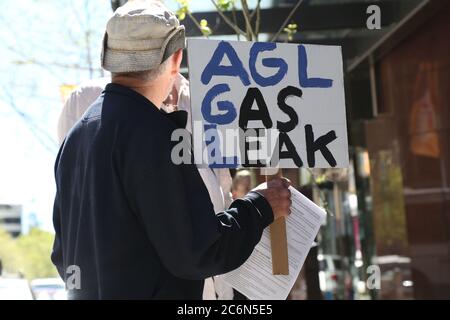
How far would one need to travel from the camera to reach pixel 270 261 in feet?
9.84

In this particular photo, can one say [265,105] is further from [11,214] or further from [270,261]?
[11,214]

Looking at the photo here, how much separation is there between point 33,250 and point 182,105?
1279 inches

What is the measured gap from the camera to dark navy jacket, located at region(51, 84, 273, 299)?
2.54 metres

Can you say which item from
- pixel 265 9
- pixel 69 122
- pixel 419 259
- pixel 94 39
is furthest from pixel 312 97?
pixel 419 259

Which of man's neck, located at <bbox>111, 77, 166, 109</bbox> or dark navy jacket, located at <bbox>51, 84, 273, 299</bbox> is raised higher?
man's neck, located at <bbox>111, 77, 166, 109</bbox>

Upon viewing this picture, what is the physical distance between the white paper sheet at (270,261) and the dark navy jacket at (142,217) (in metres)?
0.27

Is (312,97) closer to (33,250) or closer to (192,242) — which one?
(192,242)

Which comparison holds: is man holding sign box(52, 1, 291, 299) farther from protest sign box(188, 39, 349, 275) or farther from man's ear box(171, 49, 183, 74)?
protest sign box(188, 39, 349, 275)

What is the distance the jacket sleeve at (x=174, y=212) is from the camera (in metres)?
2.53

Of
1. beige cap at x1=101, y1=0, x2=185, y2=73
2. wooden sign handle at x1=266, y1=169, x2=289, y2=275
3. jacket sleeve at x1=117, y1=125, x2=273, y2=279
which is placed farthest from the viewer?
wooden sign handle at x1=266, y1=169, x2=289, y2=275

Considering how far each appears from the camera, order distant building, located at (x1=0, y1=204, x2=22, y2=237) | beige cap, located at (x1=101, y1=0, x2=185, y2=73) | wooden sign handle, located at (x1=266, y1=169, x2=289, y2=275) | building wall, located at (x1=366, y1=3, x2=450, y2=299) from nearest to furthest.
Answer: beige cap, located at (x1=101, y1=0, x2=185, y2=73) → wooden sign handle, located at (x1=266, y1=169, x2=289, y2=275) → building wall, located at (x1=366, y1=3, x2=450, y2=299) → distant building, located at (x1=0, y1=204, x2=22, y2=237)

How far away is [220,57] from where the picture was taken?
10.2 feet

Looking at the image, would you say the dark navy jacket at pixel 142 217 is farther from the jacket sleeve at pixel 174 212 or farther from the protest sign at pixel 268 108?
the protest sign at pixel 268 108

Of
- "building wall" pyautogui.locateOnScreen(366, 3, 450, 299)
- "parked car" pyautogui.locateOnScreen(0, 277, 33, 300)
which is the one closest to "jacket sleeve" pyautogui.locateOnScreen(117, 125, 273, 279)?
"parked car" pyautogui.locateOnScreen(0, 277, 33, 300)
